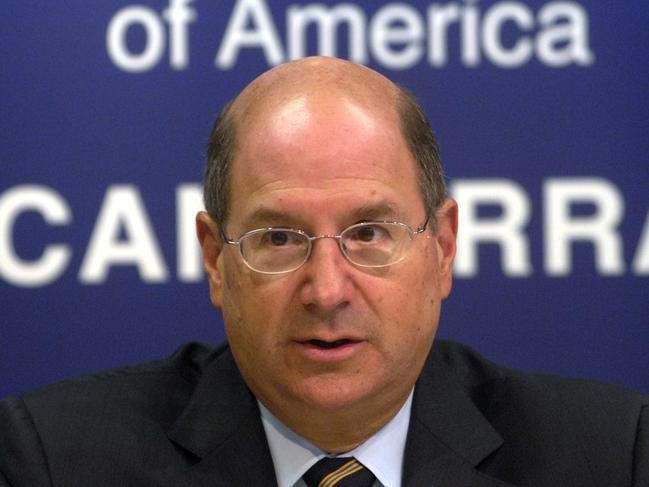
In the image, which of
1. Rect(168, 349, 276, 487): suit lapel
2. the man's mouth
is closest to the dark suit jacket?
Rect(168, 349, 276, 487): suit lapel

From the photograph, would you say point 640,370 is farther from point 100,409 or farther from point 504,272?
point 100,409

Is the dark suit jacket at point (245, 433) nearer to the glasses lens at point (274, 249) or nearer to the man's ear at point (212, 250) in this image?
the man's ear at point (212, 250)

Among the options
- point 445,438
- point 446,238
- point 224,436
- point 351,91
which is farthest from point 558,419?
point 351,91

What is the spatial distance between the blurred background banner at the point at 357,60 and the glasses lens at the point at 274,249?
95cm

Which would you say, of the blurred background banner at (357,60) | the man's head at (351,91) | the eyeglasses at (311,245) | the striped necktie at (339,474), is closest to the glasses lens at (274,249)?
the eyeglasses at (311,245)

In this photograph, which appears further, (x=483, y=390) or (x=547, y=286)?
(x=547, y=286)

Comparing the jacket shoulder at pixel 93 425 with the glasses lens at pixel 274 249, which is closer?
the glasses lens at pixel 274 249

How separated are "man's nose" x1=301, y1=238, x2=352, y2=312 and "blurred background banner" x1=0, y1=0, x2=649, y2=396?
1.06 m

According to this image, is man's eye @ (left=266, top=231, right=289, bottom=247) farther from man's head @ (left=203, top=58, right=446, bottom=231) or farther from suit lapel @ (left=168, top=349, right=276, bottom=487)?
suit lapel @ (left=168, top=349, right=276, bottom=487)

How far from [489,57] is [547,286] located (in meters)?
0.62

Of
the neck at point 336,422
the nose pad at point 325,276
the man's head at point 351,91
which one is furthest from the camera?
the man's head at point 351,91

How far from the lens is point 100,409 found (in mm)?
1952

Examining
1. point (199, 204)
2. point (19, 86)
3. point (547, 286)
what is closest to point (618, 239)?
point (547, 286)

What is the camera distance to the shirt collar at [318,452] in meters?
1.85
